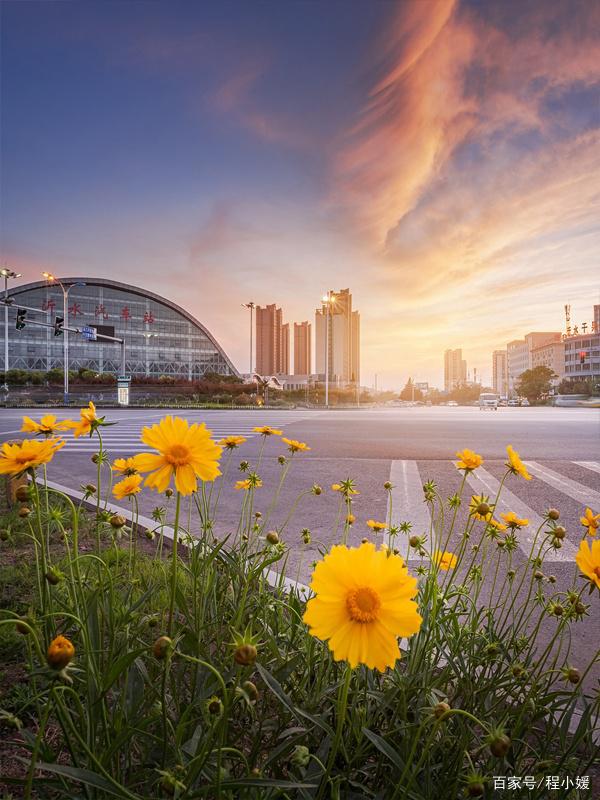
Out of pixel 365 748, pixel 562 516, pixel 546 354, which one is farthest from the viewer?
pixel 546 354

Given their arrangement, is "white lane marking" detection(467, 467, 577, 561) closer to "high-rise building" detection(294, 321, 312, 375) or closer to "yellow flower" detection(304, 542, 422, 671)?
"yellow flower" detection(304, 542, 422, 671)

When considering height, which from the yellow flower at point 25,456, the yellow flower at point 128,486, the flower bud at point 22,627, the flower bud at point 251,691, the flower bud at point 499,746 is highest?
the yellow flower at point 25,456

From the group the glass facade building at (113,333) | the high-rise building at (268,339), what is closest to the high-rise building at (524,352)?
the high-rise building at (268,339)

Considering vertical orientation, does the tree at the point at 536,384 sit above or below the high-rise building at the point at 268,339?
below

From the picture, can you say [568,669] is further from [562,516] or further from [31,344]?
[31,344]

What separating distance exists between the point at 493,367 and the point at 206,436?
696 feet

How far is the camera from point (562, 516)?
15.2 ft

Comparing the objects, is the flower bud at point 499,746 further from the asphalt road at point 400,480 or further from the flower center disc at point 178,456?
the asphalt road at point 400,480

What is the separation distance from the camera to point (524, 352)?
14775cm

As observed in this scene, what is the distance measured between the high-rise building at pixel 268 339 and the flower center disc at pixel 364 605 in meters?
114

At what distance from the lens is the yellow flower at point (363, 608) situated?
76 centimetres

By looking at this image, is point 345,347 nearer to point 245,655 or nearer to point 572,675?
point 572,675

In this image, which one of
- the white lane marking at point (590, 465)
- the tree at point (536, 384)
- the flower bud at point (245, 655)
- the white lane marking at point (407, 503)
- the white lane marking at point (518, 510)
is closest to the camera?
the flower bud at point (245, 655)

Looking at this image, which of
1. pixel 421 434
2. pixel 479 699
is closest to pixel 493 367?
pixel 421 434
